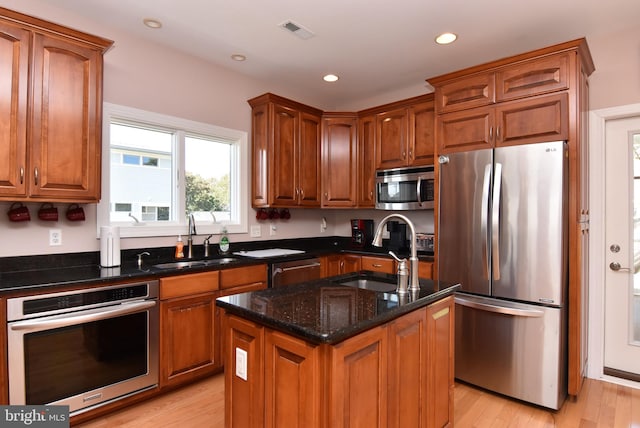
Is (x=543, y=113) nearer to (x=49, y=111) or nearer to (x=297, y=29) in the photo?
(x=297, y=29)

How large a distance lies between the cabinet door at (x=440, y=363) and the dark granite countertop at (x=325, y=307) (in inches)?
3.8

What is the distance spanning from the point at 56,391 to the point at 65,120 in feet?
5.46

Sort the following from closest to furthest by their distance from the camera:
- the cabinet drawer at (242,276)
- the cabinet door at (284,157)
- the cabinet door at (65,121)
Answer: the cabinet door at (65,121) < the cabinet drawer at (242,276) < the cabinet door at (284,157)

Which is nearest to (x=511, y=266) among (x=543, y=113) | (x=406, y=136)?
(x=543, y=113)

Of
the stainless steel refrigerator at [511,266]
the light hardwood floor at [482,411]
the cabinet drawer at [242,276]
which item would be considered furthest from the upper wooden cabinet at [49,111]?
the stainless steel refrigerator at [511,266]

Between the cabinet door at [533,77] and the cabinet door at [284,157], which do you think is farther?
the cabinet door at [284,157]

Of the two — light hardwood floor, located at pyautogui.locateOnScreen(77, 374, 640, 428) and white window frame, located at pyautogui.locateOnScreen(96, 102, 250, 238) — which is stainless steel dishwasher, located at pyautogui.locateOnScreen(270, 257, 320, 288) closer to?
white window frame, located at pyautogui.locateOnScreen(96, 102, 250, 238)

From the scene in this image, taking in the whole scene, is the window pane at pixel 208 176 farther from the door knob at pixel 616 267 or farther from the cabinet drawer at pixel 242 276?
the door knob at pixel 616 267

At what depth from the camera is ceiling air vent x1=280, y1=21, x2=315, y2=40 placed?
2730 millimetres

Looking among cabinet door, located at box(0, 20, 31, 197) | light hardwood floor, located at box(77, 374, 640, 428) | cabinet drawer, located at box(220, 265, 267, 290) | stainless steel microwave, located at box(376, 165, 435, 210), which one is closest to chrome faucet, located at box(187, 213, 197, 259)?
cabinet drawer, located at box(220, 265, 267, 290)

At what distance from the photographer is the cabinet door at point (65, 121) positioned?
7.20 ft

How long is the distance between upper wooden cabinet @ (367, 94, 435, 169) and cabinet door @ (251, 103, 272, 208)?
49.4 inches

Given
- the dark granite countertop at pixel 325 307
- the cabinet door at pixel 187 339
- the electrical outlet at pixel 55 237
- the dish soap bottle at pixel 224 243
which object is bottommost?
the cabinet door at pixel 187 339

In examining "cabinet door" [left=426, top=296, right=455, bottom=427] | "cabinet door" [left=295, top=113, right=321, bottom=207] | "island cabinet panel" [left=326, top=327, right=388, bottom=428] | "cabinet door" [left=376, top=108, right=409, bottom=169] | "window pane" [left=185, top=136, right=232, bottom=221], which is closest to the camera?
"island cabinet panel" [left=326, top=327, right=388, bottom=428]
